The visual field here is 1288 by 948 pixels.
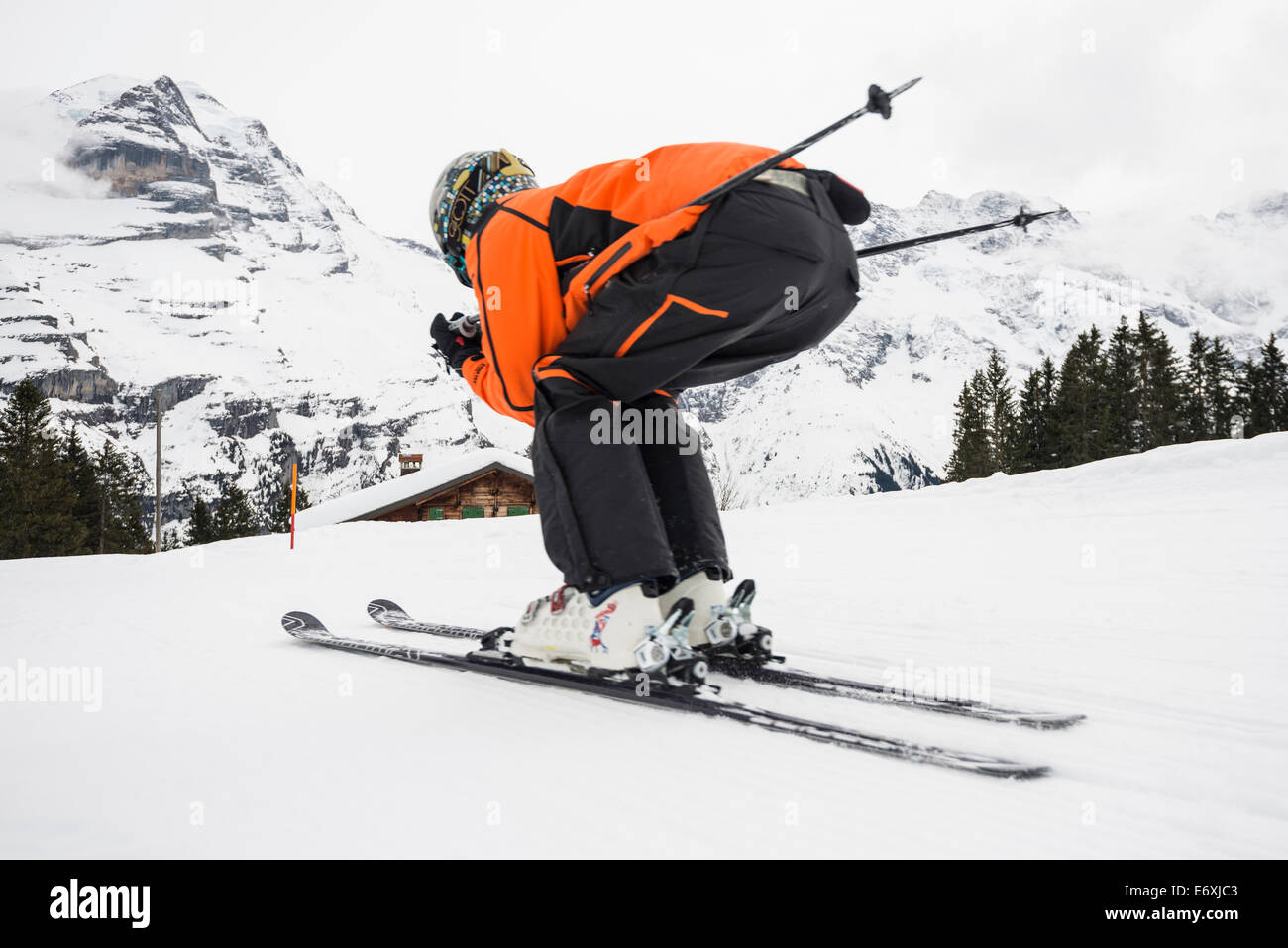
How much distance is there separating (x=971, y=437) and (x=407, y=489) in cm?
3812

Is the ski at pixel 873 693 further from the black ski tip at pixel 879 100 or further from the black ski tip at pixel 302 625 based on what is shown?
the black ski tip at pixel 302 625

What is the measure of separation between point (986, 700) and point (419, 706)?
125 centimetres

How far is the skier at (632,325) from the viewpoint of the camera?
1.73 m

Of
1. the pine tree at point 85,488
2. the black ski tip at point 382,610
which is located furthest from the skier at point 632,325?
the pine tree at point 85,488

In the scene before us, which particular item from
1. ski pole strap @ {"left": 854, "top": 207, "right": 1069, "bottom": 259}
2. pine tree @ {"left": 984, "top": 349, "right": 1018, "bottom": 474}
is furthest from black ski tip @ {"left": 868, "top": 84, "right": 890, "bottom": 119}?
pine tree @ {"left": 984, "top": 349, "right": 1018, "bottom": 474}

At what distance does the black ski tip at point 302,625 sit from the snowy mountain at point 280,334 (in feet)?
406

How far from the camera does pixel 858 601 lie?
10.3 ft

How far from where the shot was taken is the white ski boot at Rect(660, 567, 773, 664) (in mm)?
2021

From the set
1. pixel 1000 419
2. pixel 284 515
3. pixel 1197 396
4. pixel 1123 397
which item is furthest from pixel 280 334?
pixel 1197 396

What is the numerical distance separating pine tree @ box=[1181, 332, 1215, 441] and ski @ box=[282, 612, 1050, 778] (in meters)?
46.9

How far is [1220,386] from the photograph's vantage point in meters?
44.8

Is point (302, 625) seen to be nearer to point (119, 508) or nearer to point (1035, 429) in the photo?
point (119, 508)
